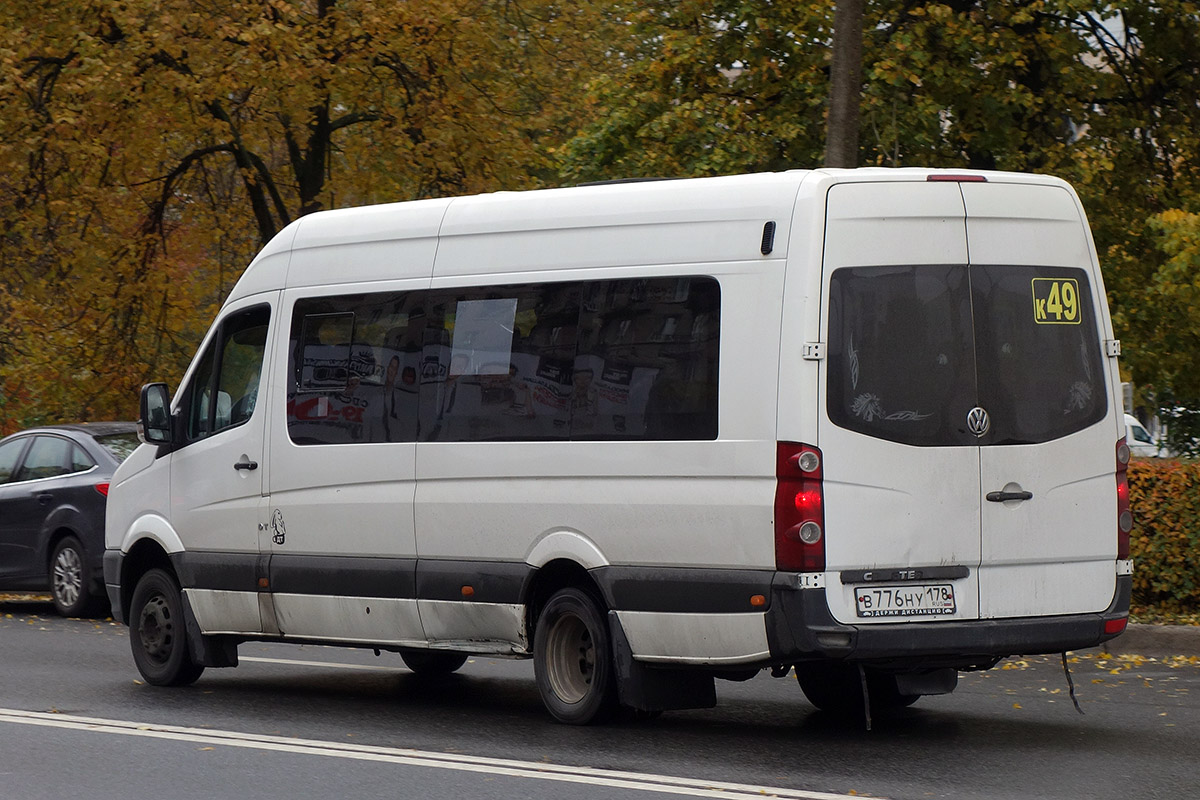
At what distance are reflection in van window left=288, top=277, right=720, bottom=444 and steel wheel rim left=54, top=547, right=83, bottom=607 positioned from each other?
6161mm

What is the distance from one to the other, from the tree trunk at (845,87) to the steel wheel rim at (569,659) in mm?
5612

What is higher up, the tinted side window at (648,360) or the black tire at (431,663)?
the tinted side window at (648,360)

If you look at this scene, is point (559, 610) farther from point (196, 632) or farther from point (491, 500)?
point (196, 632)

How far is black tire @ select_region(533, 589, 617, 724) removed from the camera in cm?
845

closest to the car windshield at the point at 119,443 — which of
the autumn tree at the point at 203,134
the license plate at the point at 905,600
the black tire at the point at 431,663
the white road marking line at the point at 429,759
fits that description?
the autumn tree at the point at 203,134

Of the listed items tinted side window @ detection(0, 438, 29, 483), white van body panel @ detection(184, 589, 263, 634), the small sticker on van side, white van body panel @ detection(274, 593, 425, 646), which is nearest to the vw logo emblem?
the small sticker on van side

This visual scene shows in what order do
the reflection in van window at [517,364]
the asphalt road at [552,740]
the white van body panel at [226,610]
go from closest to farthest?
1. the asphalt road at [552,740]
2. the reflection in van window at [517,364]
3. the white van body panel at [226,610]

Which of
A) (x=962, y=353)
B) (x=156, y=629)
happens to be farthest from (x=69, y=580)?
(x=962, y=353)

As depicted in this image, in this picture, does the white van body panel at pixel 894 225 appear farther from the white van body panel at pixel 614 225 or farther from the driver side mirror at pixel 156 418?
the driver side mirror at pixel 156 418

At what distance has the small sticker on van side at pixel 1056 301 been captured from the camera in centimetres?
820

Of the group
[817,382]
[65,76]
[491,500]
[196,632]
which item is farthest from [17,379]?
[817,382]

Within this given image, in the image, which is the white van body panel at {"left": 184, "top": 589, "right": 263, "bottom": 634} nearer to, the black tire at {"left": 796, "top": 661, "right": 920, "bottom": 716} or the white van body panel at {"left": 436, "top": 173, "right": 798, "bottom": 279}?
the white van body panel at {"left": 436, "top": 173, "right": 798, "bottom": 279}

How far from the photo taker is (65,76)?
2052 centimetres

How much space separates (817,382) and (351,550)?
3058mm
